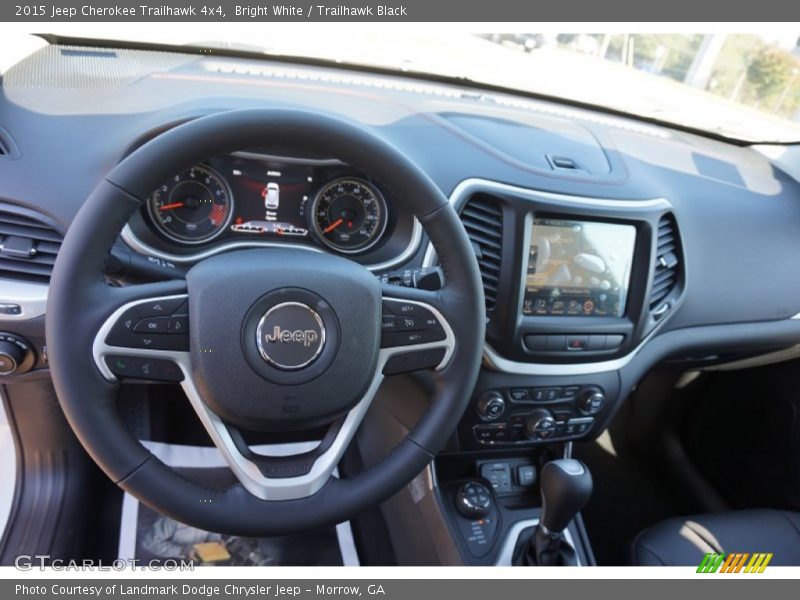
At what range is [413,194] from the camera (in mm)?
1022

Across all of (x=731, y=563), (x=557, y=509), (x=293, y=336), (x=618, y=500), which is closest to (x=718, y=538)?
(x=731, y=563)

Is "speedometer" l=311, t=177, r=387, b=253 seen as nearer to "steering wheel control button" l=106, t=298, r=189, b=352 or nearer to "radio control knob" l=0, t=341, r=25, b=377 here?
"steering wheel control button" l=106, t=298, r=189, b=352

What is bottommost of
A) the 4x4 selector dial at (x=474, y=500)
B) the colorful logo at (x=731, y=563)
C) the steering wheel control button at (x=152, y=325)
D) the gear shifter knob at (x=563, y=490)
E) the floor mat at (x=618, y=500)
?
the floor mat at (x=618, y=500)

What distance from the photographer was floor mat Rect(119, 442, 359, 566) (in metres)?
1.81

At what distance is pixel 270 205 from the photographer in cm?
131

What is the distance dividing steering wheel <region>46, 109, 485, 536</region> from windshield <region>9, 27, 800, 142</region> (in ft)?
2.15

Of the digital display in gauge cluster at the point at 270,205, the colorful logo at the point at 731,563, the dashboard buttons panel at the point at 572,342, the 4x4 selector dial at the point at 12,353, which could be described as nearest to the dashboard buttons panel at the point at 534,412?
the dashboard buttons panel at the point at 572,342

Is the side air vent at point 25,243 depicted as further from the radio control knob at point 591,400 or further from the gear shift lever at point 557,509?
the radio control knob at point 591,400

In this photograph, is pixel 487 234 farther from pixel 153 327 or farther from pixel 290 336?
pixel 153 327

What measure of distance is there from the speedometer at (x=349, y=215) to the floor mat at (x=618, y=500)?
143cm

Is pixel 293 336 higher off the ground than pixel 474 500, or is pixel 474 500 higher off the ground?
pixel 293 336

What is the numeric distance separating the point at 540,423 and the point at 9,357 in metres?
1.25

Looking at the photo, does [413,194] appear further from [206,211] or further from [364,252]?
[206,211]

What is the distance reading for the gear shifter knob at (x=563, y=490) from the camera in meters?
1.36
